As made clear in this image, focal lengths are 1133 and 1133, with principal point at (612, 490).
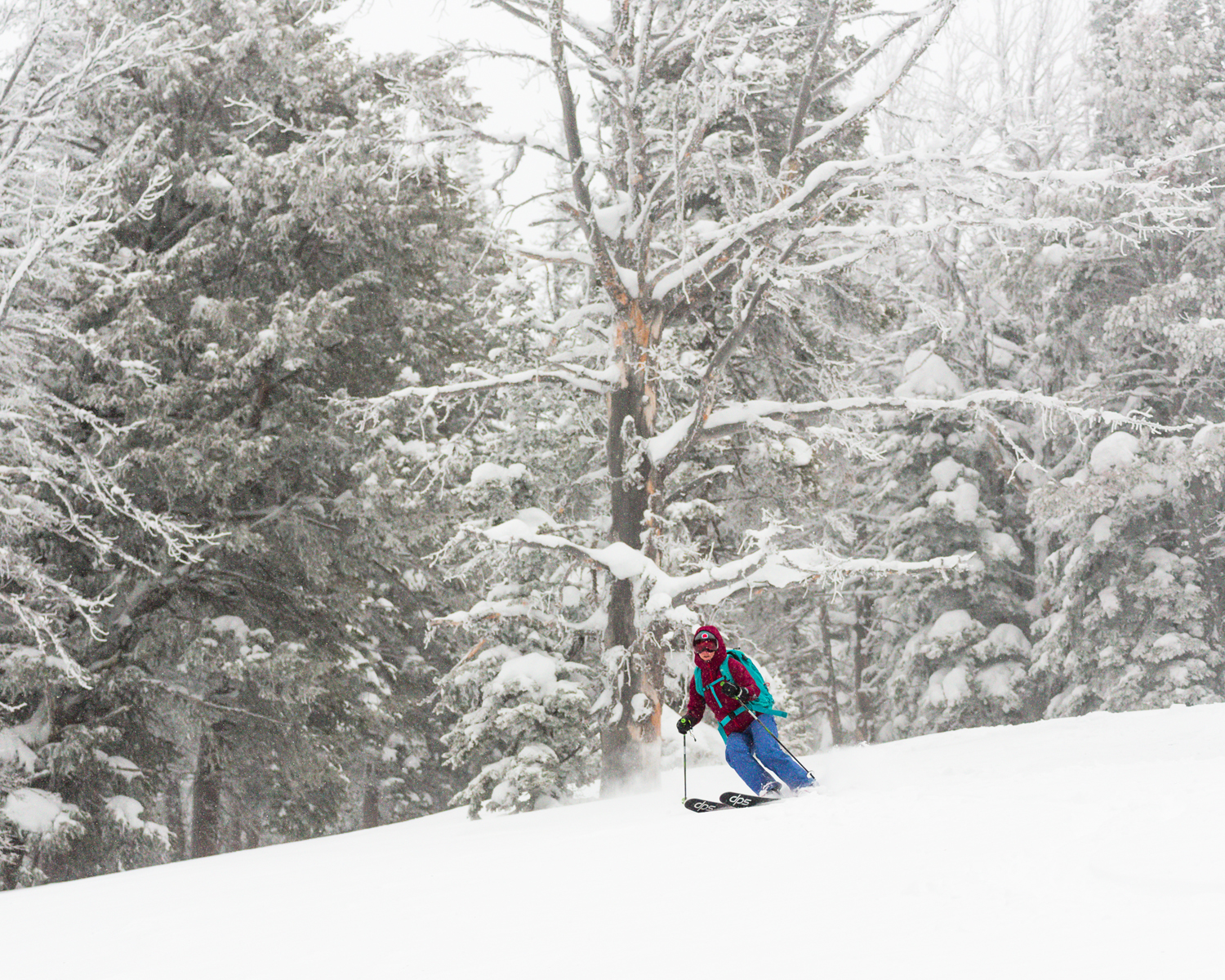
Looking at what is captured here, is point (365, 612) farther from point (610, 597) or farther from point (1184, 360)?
point (1184, 360)

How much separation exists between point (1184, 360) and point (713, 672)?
45.3 feet

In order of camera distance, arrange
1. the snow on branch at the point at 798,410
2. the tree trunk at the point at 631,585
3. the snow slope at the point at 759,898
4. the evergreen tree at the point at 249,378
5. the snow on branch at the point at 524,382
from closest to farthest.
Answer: the snow slope at the point at 759,898 → the snow on branch at the point at 798,410 → the tree trunk at the point at 631,585 → the snow on branch at the point at 524,382 → the evergreen tree at the point at 249,378

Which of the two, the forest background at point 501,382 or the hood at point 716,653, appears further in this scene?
the forest background at point 501,382

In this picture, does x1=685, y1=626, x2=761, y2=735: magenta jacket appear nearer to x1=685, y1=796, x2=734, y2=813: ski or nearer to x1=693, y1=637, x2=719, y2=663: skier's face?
x1=693, y1=637, x2=719, y2=663: skier's face

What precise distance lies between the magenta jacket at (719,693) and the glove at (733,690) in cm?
2

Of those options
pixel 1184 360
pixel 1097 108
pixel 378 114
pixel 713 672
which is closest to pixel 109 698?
pixel 378 114

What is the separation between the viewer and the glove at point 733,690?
8.19 m

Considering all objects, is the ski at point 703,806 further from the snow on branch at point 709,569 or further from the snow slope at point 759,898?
the snow on branch at point 709,569

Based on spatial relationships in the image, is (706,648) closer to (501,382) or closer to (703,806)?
(703,806)

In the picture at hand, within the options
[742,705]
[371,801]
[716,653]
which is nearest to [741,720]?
[742,705]

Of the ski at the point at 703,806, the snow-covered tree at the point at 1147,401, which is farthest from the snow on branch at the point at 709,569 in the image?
the snow-covered tree at the point at 1147,401

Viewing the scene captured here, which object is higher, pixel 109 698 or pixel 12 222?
pixel 12 222

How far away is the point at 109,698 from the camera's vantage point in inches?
571

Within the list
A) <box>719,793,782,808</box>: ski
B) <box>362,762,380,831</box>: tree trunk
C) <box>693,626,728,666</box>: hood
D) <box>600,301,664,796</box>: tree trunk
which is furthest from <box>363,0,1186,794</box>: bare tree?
<box>362,762,380,831</box>: tree trunk
